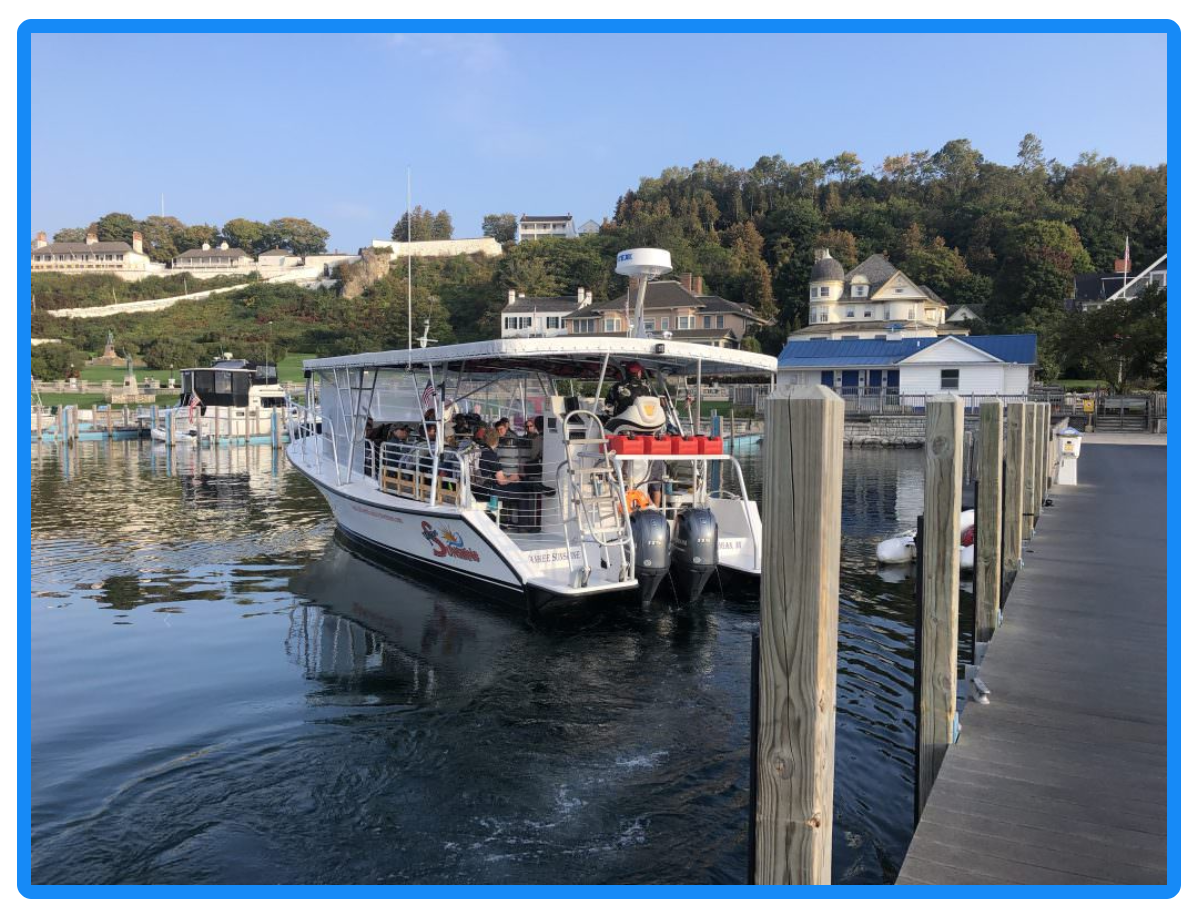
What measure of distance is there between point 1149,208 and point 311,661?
100351 mm

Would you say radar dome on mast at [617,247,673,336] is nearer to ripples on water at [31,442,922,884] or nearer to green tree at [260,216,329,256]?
ripples on water at [31,442,922,884]

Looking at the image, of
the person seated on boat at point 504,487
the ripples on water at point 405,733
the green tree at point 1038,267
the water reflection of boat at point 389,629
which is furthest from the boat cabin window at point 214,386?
the green tree at point 1038,267

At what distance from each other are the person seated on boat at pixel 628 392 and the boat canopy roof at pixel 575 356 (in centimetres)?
29

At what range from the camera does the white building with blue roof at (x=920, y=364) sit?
46.0 metres

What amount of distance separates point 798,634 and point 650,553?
292 inches

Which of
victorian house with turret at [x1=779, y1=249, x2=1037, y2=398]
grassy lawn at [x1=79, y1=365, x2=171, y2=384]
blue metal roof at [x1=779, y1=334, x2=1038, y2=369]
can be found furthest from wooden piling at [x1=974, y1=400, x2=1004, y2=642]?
grassy lawn at [x1=79, y1=365, x2=171, y2=384]

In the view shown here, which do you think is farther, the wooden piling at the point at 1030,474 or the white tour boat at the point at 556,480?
the wooden piling at the point at 1030,474

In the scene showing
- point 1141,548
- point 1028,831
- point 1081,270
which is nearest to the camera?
point 1028,831

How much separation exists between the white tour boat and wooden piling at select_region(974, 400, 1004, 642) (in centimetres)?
359

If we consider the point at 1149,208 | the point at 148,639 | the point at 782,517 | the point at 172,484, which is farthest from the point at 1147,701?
the point at 1149,208

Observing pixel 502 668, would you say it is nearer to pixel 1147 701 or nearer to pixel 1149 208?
pixel 1147 701

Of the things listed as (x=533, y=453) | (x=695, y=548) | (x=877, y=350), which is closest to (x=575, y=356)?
(x=533, y=453)

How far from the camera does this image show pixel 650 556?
Answer: 1080 centimetres

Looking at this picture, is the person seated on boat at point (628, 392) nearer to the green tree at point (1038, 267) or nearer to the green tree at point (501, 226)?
the green tree at point (1038, 267)
